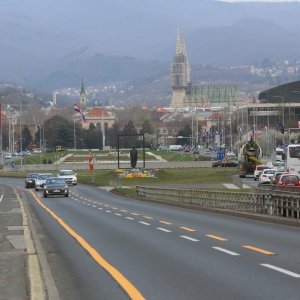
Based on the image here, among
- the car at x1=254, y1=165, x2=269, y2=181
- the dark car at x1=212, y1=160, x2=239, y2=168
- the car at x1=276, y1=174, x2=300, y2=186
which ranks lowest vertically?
the dark car at x1=212, y1=160, x2=239, y2=168

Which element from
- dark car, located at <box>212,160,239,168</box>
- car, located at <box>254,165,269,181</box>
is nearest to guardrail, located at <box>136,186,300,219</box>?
car, located at <box>254,165,269,181</box>

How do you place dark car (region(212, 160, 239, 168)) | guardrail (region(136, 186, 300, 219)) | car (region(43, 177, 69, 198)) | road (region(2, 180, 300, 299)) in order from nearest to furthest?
1. road (region(2, 180, 300, 299))
2. guardrail (region(136, 186, 300, 219))
3. car (region(43, 177, 69, 198))
4. dark car (region(212, 160, 239, 168))

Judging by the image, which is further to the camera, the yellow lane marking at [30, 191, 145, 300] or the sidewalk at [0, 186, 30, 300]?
the yellow lane marking at [30, 191, 145, 300]

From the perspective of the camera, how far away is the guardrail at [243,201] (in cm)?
2627

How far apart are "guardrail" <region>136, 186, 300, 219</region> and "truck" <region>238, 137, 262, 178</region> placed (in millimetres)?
32595

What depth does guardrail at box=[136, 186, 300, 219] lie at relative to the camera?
26273mm

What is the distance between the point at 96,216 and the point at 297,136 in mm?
108418

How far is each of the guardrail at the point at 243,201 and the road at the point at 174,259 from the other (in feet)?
3.88

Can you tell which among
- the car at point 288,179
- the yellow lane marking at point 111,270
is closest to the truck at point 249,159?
the car at point 288,179

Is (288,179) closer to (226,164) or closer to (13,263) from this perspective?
(13,263)

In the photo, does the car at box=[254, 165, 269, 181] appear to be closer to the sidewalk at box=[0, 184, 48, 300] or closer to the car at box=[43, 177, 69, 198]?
the car at box=[43, 177, 69, 198]

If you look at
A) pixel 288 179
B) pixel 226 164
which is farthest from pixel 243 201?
pixel 226 164

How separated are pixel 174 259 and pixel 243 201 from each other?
1582 centimetres

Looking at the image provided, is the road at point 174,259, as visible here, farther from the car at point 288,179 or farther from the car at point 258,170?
the car at point 258,170
